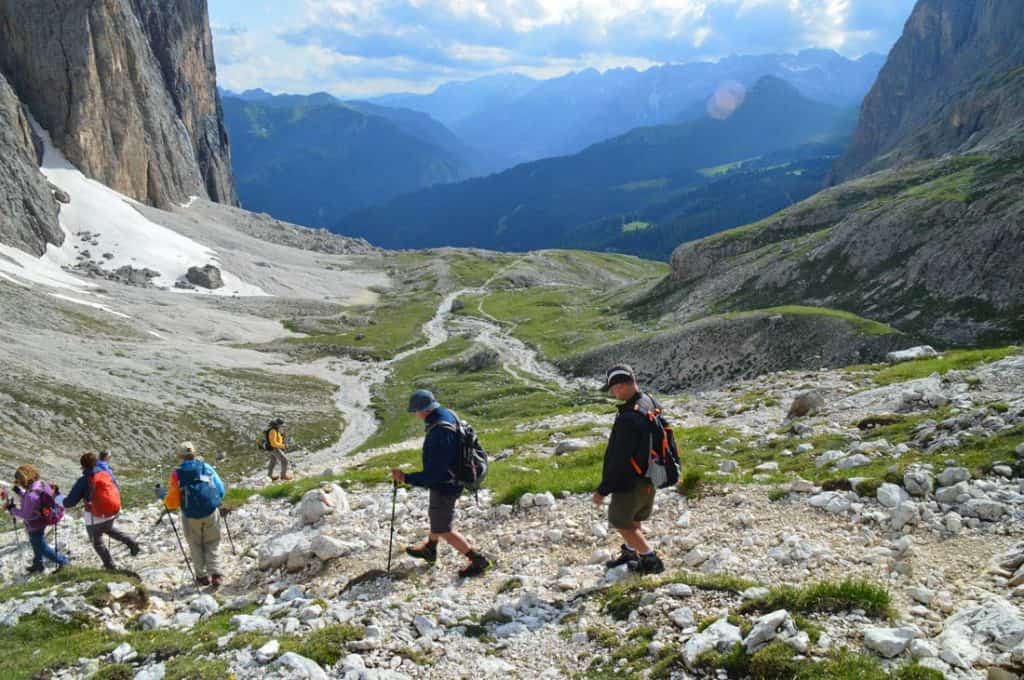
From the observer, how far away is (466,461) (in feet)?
43.8

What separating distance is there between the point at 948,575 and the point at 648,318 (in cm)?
8694

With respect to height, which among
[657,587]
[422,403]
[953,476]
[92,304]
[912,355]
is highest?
[422,403]

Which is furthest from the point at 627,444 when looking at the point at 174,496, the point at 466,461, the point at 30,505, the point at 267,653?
the point at 30,505

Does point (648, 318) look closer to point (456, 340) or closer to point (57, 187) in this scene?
point (456, 340)

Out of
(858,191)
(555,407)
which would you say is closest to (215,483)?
(555,407)

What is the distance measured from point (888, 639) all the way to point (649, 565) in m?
4.70

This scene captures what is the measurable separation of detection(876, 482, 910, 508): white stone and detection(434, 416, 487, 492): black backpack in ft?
26.8

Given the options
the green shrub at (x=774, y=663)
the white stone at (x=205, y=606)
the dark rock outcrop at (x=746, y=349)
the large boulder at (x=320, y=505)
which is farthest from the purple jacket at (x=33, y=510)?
the dark rock outcrop at (x=746, y=349)

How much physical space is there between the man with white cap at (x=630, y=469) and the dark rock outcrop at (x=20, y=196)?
144 m

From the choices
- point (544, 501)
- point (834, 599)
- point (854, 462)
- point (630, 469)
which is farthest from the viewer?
point (544, 501)

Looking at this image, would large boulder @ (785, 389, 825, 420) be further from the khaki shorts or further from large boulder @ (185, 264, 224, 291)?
large boulder @ (185, 264, 224, 291)

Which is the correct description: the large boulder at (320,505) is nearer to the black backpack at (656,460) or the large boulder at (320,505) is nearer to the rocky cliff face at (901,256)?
the black backpack at (656,460)

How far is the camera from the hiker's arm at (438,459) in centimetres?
1326

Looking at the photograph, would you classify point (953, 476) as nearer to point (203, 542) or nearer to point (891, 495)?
point (891, 495)
